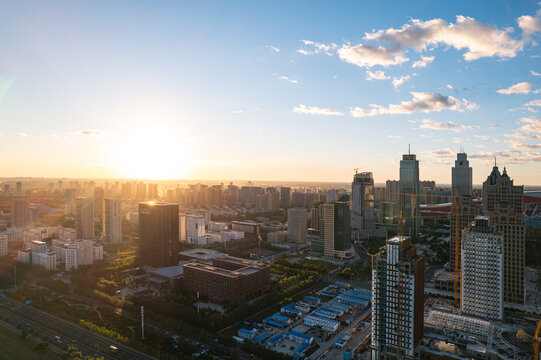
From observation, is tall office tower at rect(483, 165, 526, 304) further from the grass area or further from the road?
the grass area

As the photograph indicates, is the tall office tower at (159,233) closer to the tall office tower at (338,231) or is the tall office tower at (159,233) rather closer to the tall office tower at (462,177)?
the tall office tower at (338,231)

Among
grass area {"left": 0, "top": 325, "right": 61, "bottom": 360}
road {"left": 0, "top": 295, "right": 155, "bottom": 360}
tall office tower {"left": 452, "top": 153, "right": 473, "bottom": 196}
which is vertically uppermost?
tall office tower {"left": 452, "top": 153, "right": 473, "bottom": 196}

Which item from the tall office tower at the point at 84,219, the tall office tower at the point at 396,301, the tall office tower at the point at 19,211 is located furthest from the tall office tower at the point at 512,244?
the tall office tower at the point at 19,211

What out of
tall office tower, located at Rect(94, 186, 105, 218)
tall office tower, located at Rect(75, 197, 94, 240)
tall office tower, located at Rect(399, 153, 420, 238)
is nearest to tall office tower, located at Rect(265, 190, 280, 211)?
tall office tower, located at Rect(94, 186, 105, 218)

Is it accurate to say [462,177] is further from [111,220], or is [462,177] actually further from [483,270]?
[111,220]

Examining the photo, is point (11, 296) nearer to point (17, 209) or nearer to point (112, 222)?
point (112, 222)
